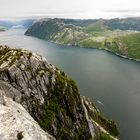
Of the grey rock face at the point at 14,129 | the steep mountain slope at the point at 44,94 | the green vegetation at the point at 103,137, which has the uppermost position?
the grey rock face at the point at 14,129

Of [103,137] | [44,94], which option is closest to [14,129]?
[44,94]

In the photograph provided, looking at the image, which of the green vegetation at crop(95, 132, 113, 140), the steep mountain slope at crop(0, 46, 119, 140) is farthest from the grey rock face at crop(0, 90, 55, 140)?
the green vegetation at crop(95, 132, 113, 140)

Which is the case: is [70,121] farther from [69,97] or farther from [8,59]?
[8,59]

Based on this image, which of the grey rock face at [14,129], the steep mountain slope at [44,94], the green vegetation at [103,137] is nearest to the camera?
the grey rock face at [14,129]

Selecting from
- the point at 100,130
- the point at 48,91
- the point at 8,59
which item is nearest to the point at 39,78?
the point at 48,91

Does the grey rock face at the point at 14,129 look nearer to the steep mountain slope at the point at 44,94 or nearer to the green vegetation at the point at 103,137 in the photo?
the steep mountain slope at the point at 44,94

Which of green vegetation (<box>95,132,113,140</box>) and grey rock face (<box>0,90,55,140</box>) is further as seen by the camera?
green vegetation (<box>95,132,113,140</box>)

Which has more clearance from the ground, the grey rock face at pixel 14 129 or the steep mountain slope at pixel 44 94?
the grey rock face at pixel 14 129

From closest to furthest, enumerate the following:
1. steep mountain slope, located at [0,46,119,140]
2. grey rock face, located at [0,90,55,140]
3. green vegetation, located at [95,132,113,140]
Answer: grey rock face, located at [0,90,55,140]
steep mountain slope, located at [0,46,119,140]
green vegetation, located at [95,132,113,140]

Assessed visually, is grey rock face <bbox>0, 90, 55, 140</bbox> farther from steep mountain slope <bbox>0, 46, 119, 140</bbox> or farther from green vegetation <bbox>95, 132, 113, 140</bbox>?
green vegetation <bbox>95, 132, 113, 140</bbox>

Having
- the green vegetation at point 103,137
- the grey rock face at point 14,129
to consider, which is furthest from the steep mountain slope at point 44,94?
the grey rock face at point 14,129
